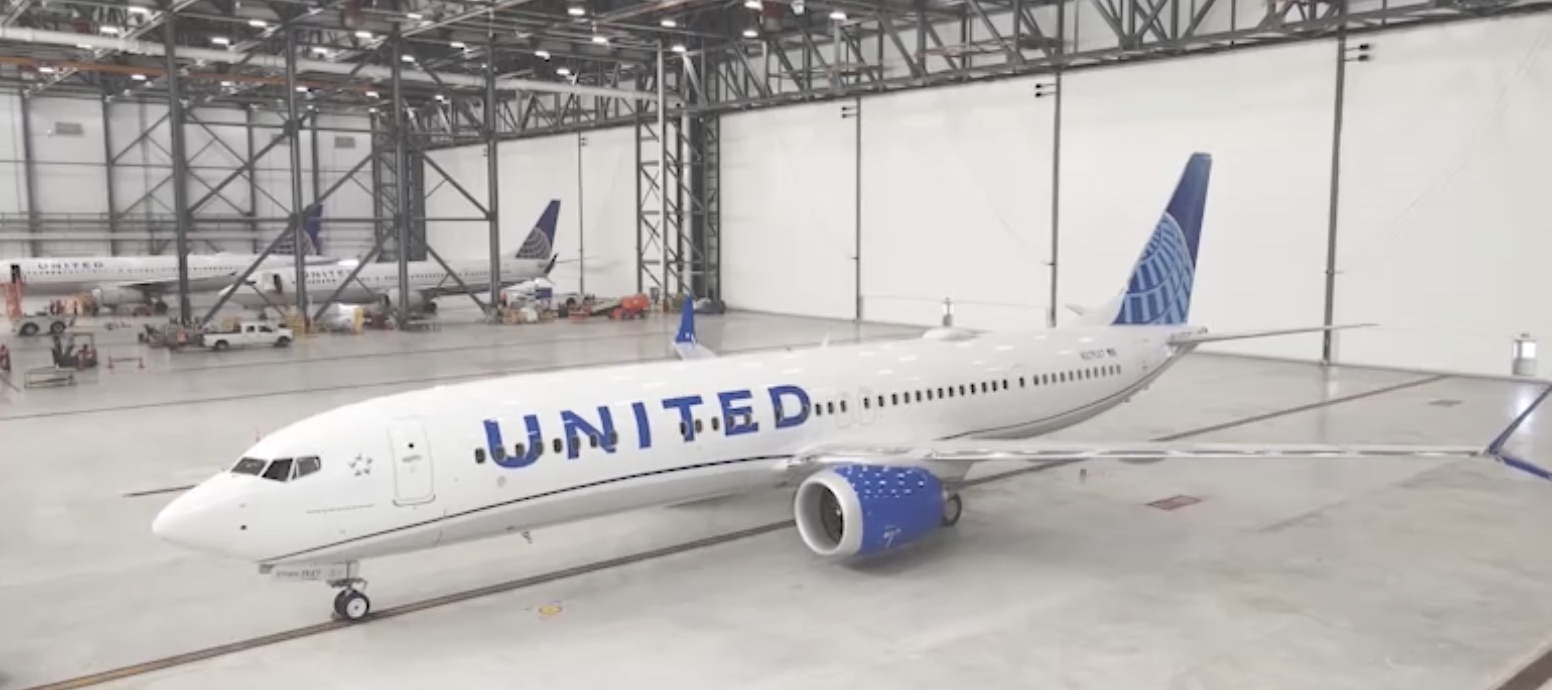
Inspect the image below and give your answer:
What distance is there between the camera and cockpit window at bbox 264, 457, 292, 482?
11805 millimetres

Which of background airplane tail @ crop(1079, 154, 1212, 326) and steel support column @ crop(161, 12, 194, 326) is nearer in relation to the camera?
background airplane tail @ crop(1079, 154, 1212, 326)

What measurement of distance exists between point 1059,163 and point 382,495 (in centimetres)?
3258

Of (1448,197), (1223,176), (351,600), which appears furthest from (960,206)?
(351,600)

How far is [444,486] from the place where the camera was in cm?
1255

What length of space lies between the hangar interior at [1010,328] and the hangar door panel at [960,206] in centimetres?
15

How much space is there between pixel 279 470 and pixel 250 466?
41 centimetres

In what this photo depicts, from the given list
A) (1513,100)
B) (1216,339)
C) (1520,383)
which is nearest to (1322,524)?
(1216,339)

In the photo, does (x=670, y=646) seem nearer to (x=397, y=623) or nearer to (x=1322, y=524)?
(x=397, y=623)

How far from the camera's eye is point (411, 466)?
12.4 m

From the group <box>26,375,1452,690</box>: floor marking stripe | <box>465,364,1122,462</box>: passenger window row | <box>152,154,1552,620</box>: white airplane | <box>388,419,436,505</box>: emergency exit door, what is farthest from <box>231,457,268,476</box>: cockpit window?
<box>465,364,1122,462</box>: passenger window row

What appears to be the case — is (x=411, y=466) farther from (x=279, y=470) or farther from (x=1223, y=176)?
(x=1223, y=176)

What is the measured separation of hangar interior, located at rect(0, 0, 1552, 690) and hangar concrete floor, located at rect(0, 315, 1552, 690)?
0.24 feet

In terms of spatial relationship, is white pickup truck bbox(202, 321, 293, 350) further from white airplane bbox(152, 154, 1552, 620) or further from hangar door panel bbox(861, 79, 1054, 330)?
white airplane bbox(152, 154, 1552, 620)

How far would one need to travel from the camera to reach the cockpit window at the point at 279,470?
11805mm
